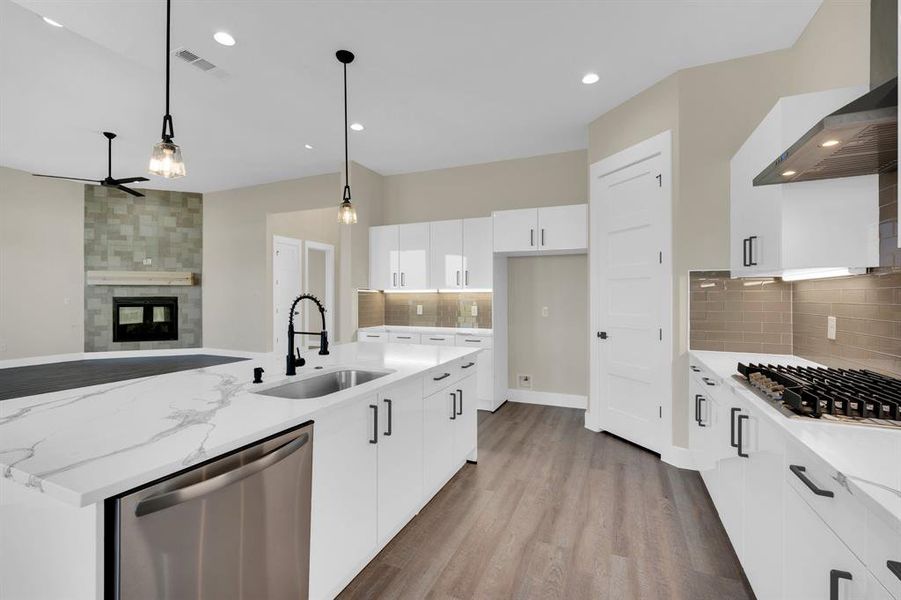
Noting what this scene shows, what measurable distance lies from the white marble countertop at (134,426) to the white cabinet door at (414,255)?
3030 mm

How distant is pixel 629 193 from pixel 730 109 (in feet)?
2.86

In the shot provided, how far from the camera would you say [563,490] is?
262cm

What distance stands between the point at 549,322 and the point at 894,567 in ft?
13.2

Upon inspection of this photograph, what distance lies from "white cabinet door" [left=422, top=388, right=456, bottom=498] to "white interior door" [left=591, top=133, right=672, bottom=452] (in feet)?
5.58

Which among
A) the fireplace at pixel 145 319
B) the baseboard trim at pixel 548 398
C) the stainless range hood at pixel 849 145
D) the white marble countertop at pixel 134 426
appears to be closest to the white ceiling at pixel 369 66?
the stainless range hood at pixel 849 145

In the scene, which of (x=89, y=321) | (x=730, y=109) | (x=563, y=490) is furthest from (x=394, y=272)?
(x=89, y=321)

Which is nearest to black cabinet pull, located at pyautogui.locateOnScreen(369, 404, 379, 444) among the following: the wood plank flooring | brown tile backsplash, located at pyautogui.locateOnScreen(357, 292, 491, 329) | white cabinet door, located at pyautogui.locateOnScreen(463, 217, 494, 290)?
the wood plank flooring

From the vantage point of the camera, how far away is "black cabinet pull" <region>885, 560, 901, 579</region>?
0.73 m

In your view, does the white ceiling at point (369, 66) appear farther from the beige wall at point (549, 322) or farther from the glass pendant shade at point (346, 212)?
the beige wall at point (549, 322)

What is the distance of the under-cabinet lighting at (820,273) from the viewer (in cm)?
188

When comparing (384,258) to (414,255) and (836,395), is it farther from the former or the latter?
(836,395)

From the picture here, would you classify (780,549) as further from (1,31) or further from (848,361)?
(1,31)

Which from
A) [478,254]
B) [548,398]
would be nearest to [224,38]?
[478,254]

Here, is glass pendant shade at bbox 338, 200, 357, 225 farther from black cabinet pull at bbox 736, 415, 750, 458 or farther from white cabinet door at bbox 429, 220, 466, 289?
black cabinet pull at bbox 736, 415, 750, 458
